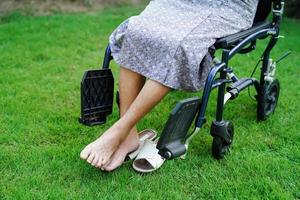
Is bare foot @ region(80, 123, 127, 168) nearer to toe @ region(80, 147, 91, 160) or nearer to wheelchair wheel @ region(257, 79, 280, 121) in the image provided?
toe @ region(80, 147, 91, 160)

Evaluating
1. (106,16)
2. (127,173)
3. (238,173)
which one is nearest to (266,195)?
(238,173)

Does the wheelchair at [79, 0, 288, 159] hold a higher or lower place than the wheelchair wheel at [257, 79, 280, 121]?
higher

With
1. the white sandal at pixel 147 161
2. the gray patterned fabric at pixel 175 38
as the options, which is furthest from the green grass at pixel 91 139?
the gray patterned fabric at pixel 175 38

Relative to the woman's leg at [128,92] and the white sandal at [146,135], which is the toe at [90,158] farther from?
the white sandal at [146,135]

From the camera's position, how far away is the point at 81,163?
2160 millimetres

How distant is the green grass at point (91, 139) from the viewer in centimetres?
199

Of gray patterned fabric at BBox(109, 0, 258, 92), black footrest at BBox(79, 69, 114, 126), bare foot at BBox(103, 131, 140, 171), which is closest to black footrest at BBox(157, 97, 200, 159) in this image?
gray patterned fabric at BBox(109, 0, 258, 92)

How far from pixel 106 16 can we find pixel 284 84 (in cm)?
226

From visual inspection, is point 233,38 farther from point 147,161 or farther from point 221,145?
point 147,161

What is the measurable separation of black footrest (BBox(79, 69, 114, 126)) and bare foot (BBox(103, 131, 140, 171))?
17cm

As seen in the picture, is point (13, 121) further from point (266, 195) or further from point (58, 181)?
point (266, 195)

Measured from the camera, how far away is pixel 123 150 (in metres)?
2.15

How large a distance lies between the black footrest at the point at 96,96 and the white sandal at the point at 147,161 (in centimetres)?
26

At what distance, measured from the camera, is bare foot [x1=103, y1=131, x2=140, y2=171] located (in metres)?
2.08
